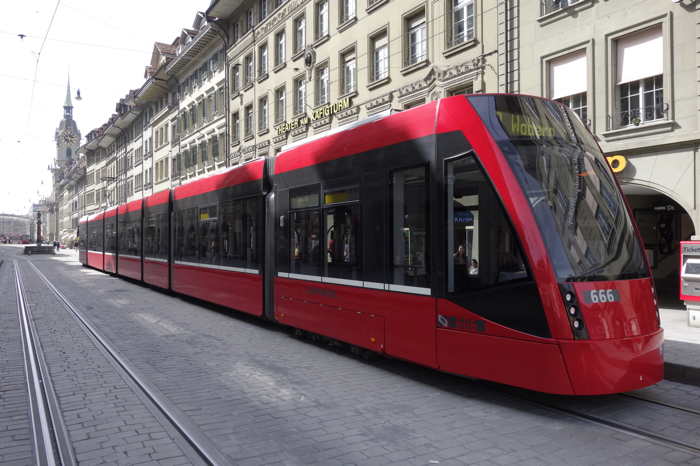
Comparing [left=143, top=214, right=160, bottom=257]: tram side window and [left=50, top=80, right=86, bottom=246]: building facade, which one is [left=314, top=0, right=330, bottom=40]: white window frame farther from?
[left=50, top=80, right=86, bottom=246]: building facade

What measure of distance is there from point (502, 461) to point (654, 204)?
1375 centimetres

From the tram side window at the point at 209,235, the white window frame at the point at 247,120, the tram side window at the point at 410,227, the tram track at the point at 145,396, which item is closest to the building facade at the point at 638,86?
the tram side window at the point at 410,227

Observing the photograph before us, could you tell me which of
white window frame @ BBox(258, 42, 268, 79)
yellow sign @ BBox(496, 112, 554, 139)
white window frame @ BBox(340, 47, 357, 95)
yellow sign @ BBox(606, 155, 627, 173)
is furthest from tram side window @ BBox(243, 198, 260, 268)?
white window frame @ BBox(258, 42, 268, 79)

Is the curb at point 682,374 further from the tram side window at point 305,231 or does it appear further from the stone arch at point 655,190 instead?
→ the stone arch at point 655,190

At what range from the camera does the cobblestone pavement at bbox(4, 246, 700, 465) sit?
4441 millimetres

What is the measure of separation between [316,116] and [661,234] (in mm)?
14381

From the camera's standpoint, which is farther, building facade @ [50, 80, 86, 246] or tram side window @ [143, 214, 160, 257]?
building facade @ [50, 80, 86, 246]

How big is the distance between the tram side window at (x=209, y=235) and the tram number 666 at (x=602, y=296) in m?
8.94

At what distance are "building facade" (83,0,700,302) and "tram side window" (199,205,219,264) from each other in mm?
6026

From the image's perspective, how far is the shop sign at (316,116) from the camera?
77.2ft

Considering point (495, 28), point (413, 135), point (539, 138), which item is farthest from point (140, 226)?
point (539, 138)

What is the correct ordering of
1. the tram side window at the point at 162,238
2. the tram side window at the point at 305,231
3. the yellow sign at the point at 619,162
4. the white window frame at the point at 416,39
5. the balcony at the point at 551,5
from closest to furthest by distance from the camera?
the tram side window at the point at 305,231
the yellow sign at the point at 619,162
the balcony at the point at 551,5
the tram side window at the point at 162,238
the white window frame at the point at 416,39

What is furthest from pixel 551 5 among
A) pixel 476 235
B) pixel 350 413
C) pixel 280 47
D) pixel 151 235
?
pixel 280 47

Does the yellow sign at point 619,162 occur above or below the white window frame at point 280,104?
below
